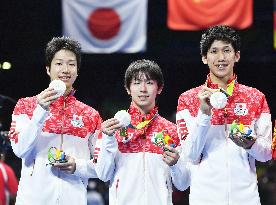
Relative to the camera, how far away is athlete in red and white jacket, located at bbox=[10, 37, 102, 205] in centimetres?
432

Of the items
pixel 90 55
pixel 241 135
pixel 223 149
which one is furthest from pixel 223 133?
pixel 90 55

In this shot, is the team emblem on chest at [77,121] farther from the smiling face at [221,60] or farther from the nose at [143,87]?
the smiling face at [221,60]

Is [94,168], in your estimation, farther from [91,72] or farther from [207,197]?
[91,72]

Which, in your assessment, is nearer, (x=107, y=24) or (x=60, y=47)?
(x=60, y=47)

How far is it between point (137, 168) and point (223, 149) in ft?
1.89

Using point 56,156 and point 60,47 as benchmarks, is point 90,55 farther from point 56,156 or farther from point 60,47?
point 56,156

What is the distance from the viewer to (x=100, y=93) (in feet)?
36.6

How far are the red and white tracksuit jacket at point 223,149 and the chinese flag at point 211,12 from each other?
4.72 m

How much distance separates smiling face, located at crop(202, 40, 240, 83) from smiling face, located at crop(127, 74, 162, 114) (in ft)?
1.34

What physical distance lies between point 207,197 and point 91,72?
706 cm

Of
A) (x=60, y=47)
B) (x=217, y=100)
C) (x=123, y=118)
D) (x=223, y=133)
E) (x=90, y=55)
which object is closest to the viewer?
(x=217, y=100)

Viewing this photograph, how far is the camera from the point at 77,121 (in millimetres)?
4535

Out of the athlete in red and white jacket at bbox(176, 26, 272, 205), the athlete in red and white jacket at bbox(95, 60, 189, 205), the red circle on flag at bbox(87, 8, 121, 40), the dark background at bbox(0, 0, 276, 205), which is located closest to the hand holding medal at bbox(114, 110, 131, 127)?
the athlete in red and white jacket at bbox(95, 60, 189, 205)

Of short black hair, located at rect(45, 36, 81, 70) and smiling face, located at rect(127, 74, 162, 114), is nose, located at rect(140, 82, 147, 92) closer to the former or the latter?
smiling face, located at rect(127, 74, 162, 114)
